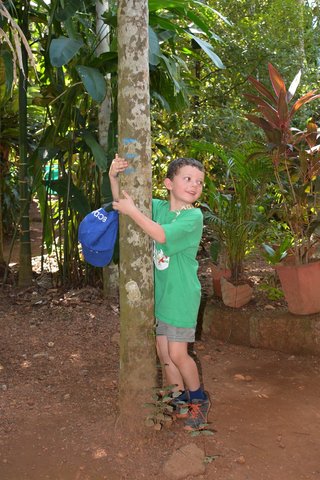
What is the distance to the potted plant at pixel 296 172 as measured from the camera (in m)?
3.66

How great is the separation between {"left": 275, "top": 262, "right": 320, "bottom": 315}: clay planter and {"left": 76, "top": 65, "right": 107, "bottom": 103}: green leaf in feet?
5.28

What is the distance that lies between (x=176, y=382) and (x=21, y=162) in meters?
2.66

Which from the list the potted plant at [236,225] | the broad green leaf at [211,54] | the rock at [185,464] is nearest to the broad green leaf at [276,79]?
the broad green leaf at [211,54]

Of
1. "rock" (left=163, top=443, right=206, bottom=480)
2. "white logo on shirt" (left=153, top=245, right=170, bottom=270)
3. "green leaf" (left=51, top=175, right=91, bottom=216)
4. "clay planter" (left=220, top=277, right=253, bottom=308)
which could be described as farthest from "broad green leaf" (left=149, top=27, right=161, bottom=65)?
"rock" (left=163, top=443, right=206, bottom=480)

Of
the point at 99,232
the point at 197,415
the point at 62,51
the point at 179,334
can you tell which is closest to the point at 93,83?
the point at 62,51

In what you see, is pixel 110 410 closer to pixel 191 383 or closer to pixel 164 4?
pixel 191 383

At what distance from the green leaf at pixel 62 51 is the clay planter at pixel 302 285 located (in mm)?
1882

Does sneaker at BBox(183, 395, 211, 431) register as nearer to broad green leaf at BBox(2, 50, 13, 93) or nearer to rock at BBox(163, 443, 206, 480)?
rock at BBox(163, 443, 206, 480)

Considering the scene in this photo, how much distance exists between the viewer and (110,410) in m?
2.76

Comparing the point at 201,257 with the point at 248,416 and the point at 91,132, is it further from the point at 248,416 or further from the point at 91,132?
the point at 248,416

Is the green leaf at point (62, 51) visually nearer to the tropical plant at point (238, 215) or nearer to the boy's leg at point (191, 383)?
Answer: the tropical plant at point (238, 215)

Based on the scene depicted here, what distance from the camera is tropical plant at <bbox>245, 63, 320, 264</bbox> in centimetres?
365

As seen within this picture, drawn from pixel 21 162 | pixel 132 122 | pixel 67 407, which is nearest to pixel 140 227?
pixel 132 122

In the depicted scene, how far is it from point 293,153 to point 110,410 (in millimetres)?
2100
